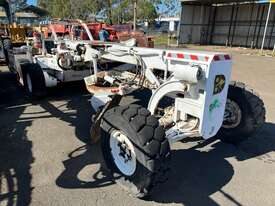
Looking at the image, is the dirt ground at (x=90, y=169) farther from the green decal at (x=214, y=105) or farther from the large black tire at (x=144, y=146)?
the green decal at (x=214, y=105)

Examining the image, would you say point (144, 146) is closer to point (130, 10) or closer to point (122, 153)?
point (122, 153)

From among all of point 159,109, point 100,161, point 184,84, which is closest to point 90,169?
point 100,161

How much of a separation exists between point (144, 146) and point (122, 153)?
1.94 ft

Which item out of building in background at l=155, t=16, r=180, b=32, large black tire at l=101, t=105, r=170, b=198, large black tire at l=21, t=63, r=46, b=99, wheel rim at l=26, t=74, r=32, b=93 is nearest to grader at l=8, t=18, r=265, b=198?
large black tire at l=101, t=105, r=170, b=198

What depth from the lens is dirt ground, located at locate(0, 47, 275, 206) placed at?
312cm

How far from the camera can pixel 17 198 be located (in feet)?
9.96

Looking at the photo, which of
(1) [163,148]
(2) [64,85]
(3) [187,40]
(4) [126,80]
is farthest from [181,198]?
(3) [187,40]

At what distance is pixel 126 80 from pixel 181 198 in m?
2.00

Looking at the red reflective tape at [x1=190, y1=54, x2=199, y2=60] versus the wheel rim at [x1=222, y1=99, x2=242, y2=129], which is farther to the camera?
the wheel rim at [x1=222, y1=99, x2=242, y2=129]

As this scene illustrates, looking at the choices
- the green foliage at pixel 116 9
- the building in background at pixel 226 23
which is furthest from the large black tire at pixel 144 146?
the green foliage at pixel 116 9

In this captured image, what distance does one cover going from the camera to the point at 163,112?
152 inches

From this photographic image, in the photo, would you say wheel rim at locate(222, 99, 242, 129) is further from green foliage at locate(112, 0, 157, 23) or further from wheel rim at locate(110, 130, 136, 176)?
green foliage at locate(112, 0, 157, 23)

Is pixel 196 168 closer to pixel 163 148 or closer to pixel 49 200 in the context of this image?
pixel 163 148

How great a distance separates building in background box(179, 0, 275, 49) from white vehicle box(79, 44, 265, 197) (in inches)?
1032
